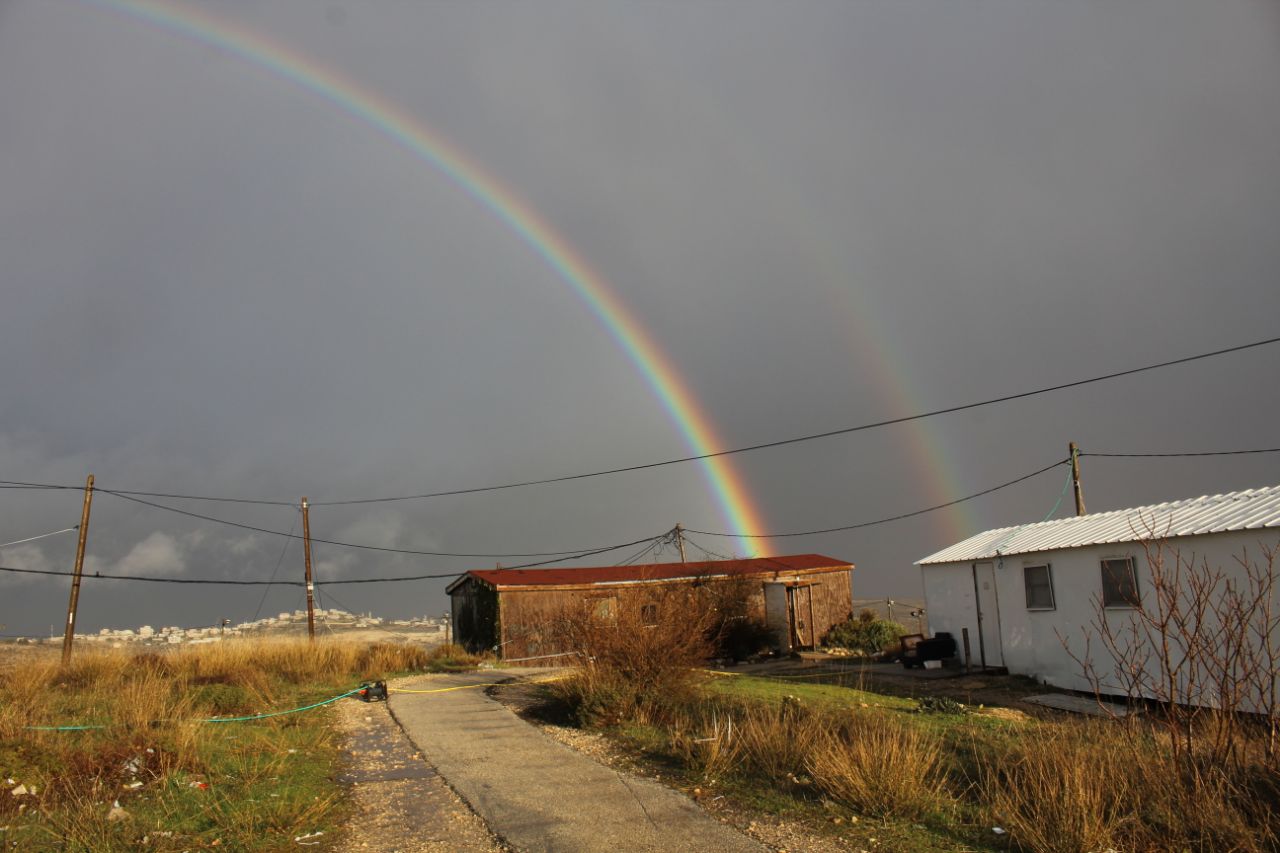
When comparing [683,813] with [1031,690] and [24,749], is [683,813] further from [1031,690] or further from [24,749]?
[1031,690]

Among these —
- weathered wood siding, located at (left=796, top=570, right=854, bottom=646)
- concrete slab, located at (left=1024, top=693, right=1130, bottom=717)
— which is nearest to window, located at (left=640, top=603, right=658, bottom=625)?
concrete slab, located at (left=1024, top=693, right=1130, bottom=717)

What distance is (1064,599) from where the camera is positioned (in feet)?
57.5

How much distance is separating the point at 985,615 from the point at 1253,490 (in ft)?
20.9

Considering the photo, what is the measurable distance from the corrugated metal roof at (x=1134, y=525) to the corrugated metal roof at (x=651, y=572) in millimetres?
11718

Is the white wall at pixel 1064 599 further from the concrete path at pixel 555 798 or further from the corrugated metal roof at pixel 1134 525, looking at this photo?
the concrete path at pixel 555 798

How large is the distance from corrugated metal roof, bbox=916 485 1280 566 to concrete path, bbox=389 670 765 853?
24.0ft

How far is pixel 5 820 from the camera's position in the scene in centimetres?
724

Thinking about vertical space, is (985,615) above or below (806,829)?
above

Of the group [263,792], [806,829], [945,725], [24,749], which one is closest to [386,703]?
[24,749]

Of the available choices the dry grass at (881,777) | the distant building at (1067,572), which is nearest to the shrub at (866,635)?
the distant building at (1067,572)

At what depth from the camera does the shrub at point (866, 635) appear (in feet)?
98.3

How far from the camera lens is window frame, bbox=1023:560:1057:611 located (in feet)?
59.0

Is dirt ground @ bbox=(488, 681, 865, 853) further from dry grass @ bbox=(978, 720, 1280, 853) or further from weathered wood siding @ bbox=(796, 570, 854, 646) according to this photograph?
weathered wood siding @ bbox=(796, 570, 854, 646)

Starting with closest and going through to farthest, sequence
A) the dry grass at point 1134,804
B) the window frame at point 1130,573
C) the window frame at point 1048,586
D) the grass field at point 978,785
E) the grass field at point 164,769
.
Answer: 1. the dry grass at point 1134,804
2. the grass field at point 978,785
3. the grass field at point 164,769
4. the window frame at point 1130,573
5. the window frame at point 1048,586
